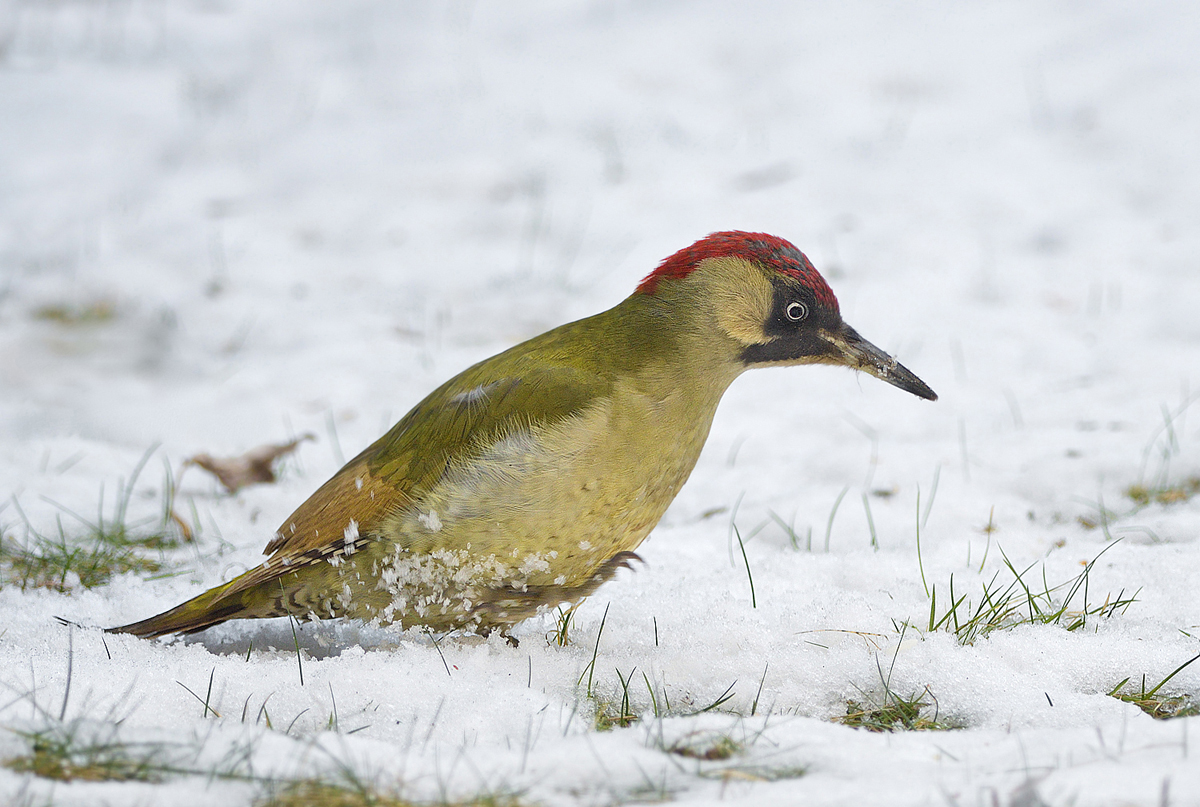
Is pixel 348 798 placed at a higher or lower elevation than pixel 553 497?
lower

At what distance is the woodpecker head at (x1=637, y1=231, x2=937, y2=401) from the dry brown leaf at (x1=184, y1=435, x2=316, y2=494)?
7.57ft

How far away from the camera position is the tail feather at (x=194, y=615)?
9.71 ft

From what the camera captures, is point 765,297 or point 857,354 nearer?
point 765,297

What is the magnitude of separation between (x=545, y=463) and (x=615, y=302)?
4035 mm

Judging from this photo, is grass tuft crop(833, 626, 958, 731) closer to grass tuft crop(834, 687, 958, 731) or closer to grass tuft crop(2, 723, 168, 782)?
grass tuft crop(834, 687, 958, 731)

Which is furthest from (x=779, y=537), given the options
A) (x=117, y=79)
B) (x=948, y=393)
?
(x=117, y=79)

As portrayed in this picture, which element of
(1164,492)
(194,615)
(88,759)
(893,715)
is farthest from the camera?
(1164,492)

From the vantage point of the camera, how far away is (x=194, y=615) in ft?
9.76

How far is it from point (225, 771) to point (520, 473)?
1.05m

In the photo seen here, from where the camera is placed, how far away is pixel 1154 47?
803 cm

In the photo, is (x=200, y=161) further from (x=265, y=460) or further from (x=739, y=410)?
(x=739, y=410)

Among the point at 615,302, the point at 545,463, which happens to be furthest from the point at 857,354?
the point at 615,302

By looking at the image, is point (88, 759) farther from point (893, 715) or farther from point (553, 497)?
point (893, 715)

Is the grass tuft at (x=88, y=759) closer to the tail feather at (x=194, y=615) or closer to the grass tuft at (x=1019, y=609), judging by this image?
the tail feather at (x=194, y=615)
